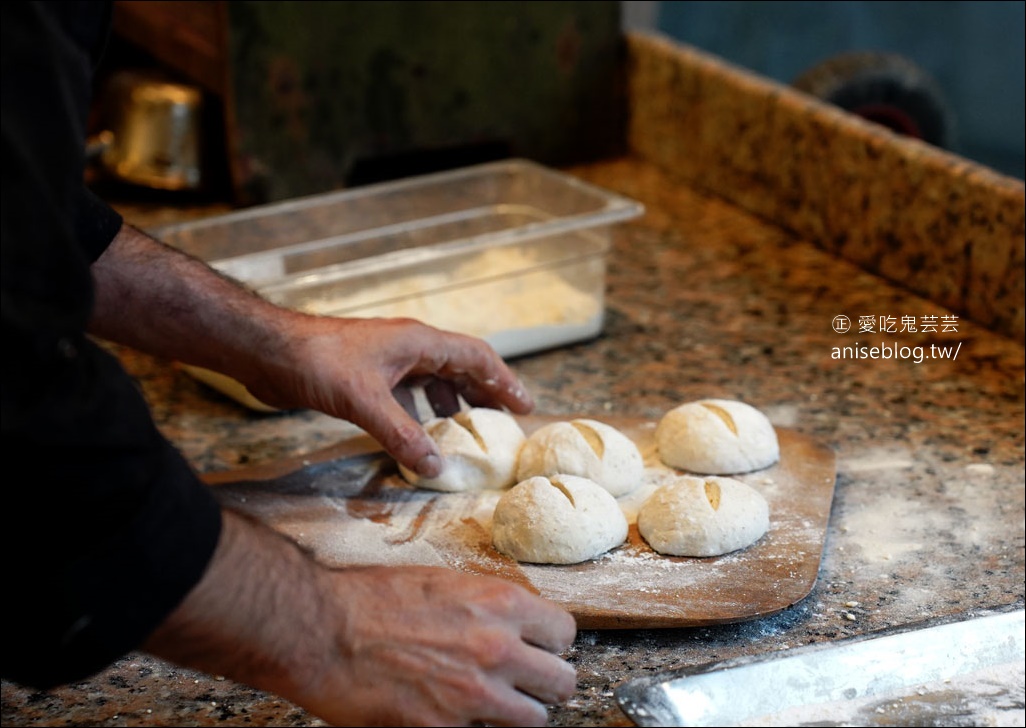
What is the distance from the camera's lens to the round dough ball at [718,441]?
4.99 ft

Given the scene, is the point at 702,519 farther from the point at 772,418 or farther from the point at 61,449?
the point at 61,449

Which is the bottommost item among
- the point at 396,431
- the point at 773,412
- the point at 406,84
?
the point at 773,412

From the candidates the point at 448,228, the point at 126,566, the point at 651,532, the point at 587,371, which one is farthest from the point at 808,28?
the point at 126,566

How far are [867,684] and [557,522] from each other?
37cm

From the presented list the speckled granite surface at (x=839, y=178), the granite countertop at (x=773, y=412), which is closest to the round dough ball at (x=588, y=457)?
the granite countertop at (x=773, y=412)

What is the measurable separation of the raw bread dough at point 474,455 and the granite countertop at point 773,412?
0.83 ft

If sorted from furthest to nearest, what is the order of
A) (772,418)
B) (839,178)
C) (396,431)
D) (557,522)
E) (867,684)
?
1. (839,178)
2. (772,418)
3. (396,431)
4. (557,522)
5. (867,684)

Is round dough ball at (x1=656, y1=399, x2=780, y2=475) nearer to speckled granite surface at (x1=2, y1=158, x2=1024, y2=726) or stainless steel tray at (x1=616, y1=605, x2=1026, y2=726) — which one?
speckled granite surface at (x1=2, y1=158, x2=1024, y2=726)

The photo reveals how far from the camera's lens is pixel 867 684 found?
107 cm

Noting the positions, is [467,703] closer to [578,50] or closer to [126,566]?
[126,566]

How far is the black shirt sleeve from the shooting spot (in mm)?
777

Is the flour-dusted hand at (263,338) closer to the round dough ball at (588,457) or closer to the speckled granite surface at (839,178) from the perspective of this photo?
the round dough ball at (588,457)

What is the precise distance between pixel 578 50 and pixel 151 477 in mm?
2004

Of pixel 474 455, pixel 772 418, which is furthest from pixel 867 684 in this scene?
pixel 772 418
